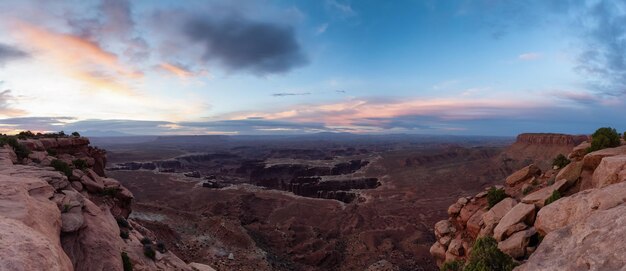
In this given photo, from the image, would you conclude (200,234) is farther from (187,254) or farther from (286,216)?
(286,216)

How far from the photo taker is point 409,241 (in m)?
40.5

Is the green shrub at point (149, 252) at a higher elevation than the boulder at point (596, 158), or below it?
below

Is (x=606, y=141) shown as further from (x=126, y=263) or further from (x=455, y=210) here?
(x=126, y=263)

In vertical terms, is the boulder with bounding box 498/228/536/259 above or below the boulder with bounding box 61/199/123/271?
above

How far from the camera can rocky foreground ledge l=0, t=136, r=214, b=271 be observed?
25.7 ft

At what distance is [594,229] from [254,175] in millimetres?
102362

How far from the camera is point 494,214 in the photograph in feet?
54.1

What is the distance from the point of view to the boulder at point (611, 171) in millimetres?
11484

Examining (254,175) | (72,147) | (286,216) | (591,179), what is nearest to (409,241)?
(286,216)

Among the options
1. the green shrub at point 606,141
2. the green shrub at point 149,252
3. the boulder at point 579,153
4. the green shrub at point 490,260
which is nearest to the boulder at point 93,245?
the green shrub at point 149,252

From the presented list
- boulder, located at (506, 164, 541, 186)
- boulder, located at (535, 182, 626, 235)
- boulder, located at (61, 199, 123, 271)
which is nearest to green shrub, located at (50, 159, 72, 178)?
boulder, located at (61, 199, 123, 271)

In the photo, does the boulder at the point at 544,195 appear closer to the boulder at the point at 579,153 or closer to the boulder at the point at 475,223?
the boulder at the point at 475,223

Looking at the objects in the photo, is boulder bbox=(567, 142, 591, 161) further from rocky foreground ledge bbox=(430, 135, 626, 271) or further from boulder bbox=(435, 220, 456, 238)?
boulder bbox=(435, 220, 456, 238)

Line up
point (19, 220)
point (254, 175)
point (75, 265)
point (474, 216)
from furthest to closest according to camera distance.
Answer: point (254, 175), point (474, 216), point (75, 265), point (19, 220)
